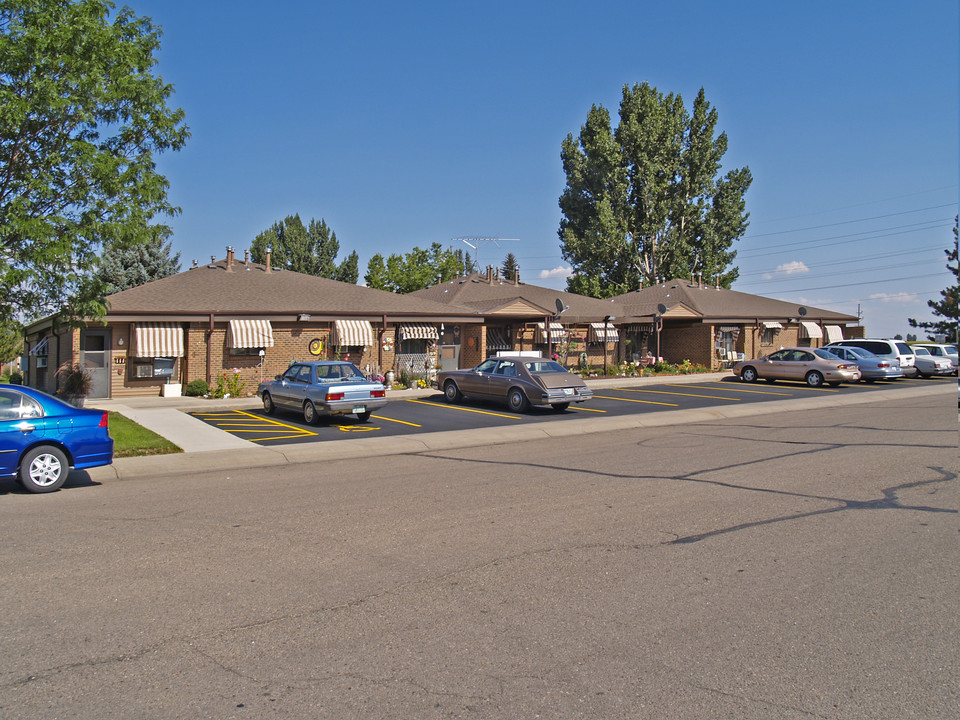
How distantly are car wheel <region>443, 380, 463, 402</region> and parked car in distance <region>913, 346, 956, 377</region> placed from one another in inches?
946

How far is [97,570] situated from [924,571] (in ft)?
23.1

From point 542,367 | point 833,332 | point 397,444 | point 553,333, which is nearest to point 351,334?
point 542,367

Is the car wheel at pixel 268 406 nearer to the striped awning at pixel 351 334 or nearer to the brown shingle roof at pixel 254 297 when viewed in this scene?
the brown shingle roof at pixel 254 297

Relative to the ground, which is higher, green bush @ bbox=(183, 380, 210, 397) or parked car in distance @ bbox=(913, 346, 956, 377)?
parked car in distance @ bbox=(913, 346, 956, 377)

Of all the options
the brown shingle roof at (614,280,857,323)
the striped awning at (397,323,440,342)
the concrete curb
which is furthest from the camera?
the brown shingle roof at (614,280,857,323)

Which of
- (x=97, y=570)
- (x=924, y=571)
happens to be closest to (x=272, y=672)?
(x=97, y=570)

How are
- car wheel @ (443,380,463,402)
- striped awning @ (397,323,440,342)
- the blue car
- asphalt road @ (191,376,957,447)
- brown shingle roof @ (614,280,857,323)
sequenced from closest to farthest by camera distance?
the blue car → asphalt road @ (191,376,957,447) → car wheel @ (443,380,463,402) → striped awning @ (397,323,440,342) → brown shingle roof @ (614,280,857,323)

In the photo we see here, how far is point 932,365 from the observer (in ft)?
112

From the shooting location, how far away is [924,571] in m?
6.18

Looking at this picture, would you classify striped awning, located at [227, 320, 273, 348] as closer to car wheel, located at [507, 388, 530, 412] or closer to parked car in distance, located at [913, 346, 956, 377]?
car wheel, located at [507, 388, 530, 412]

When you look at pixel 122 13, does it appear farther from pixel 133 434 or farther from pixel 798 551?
pixel 798 551

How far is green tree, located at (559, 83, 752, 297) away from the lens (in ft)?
163

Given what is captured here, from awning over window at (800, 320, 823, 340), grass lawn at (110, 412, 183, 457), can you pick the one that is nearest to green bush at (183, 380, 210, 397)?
grass lawn at (110, 412, 183, 457)

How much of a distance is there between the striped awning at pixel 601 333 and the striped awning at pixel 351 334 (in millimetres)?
12775
